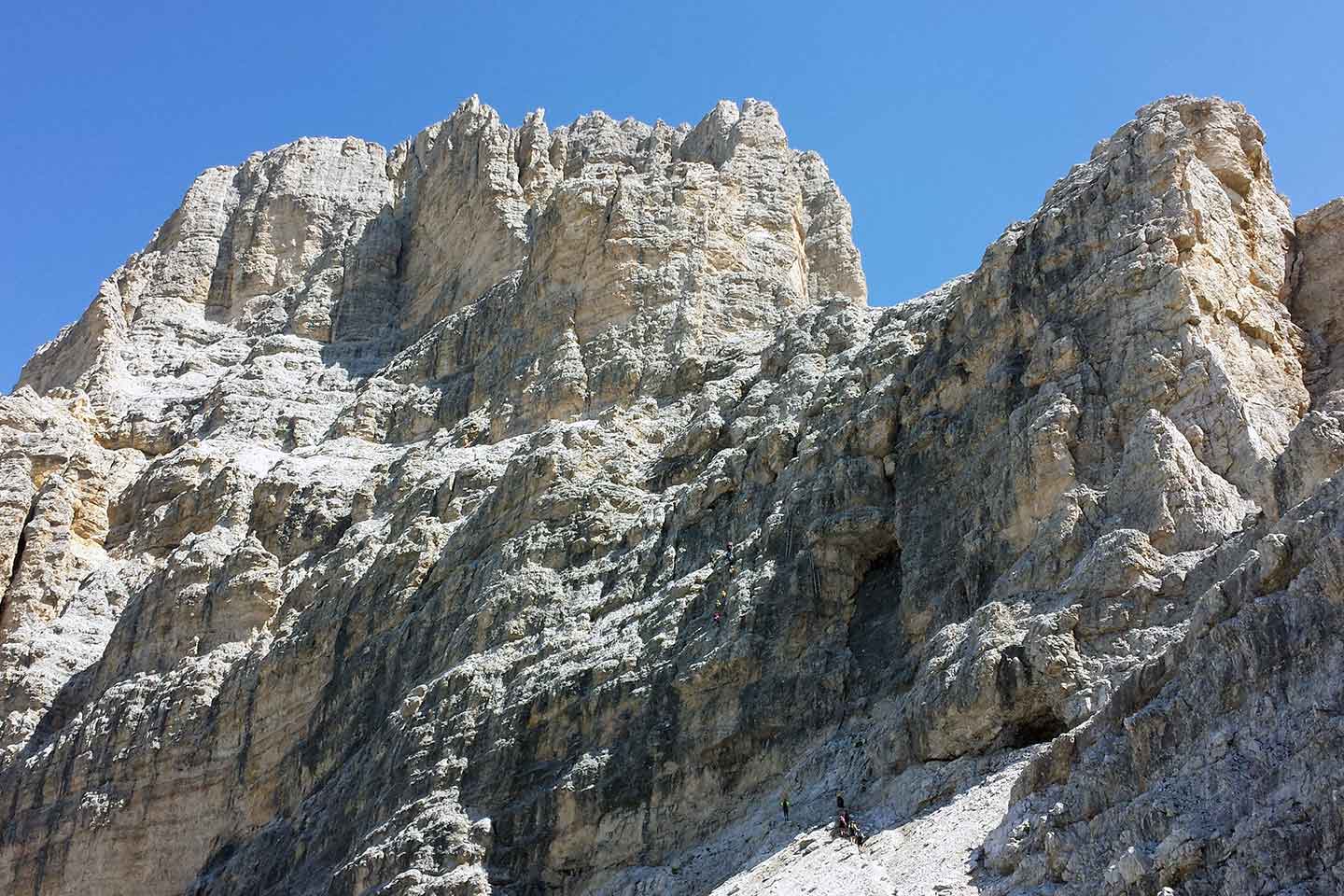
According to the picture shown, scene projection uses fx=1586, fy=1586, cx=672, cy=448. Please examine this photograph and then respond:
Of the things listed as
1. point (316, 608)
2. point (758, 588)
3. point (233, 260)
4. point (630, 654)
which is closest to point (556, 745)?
point (630, 654)

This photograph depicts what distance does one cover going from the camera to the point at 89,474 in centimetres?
6531

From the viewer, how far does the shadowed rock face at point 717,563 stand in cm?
2575

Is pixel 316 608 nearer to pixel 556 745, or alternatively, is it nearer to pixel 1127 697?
pixel 556 745

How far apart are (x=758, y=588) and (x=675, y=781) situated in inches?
205

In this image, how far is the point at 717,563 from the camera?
41062 mm

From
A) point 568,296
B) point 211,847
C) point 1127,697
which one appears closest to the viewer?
point 1127,697

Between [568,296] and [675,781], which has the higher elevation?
[568,296]

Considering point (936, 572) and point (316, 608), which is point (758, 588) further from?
point (316, 608)

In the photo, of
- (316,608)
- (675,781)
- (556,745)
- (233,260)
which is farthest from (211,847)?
(233,260)

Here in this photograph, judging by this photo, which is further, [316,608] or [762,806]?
[316,608]

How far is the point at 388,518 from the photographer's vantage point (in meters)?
54.5

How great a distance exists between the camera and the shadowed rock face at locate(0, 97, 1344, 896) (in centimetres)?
2575

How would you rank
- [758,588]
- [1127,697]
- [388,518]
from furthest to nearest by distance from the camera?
[388,518]
[758,588]
[1127,697]

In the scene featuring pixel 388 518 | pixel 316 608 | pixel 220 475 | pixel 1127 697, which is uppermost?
pixel 220 475
